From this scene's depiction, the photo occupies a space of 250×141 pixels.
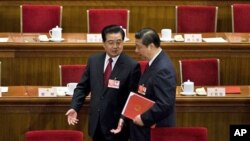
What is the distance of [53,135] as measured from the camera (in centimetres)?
476

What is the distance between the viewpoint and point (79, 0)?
8469 mm

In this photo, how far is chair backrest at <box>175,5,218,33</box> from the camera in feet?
26.4

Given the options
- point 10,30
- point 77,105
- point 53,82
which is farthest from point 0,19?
point 77,105

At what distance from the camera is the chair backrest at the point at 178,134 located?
472 centimetres

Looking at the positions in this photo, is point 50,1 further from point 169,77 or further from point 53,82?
point 169,77

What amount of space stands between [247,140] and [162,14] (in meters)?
3.19

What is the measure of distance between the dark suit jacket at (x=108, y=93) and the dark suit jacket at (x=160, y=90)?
0.23m

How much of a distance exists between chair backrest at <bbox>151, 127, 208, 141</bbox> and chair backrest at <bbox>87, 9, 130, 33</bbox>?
10.5 ft

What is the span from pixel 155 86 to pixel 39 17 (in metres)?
3.21

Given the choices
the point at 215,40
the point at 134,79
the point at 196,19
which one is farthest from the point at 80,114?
the point at 196,19

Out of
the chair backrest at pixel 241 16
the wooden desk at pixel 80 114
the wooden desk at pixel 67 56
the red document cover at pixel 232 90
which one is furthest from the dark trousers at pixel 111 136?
the chair backrest at pixel 241 16

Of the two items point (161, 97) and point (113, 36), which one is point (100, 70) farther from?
point (161, 97)

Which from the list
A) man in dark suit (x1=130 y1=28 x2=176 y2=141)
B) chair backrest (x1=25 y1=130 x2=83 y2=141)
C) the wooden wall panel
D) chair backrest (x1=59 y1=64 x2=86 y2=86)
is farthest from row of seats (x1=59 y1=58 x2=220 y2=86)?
chair backrest (x1=25 y1=130 x2=83 y2=141)

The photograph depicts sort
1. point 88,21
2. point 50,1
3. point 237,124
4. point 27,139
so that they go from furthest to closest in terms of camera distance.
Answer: point 50,1, point 88,21, point 237,124, point 27,139
